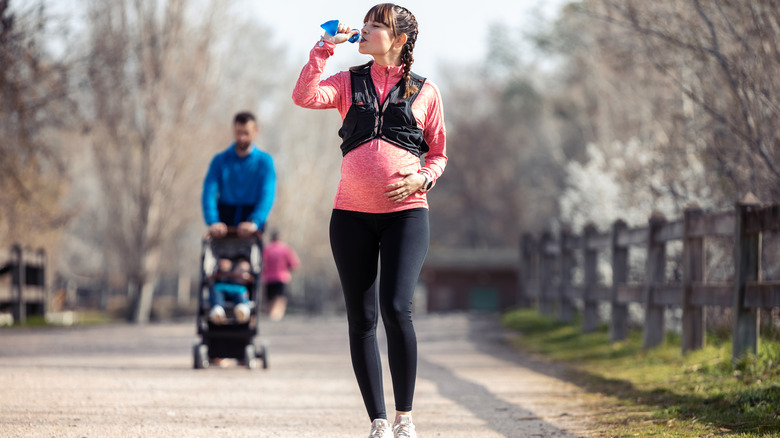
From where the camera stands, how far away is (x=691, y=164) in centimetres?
1528

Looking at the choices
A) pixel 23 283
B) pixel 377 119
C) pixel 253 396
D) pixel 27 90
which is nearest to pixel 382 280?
pixel 377 119

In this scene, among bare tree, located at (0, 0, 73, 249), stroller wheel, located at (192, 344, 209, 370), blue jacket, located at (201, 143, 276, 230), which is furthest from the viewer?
bare tree, located at (0, 0, 73, 249)

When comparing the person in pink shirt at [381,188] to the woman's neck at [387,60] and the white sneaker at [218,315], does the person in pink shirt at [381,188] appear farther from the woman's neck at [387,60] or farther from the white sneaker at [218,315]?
the white sneaker at [218,315]

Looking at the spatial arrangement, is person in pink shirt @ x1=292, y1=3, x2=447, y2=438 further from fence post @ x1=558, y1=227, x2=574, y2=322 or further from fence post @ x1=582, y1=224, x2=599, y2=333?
fence post @ x1=558, y1=227, x2=574, y2=322

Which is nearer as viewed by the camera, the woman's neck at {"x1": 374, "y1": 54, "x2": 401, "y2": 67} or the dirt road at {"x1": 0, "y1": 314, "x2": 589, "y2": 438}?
the woman's neck at {"x1": 374, "y1": 54, "x2": 401, "y2": 67}

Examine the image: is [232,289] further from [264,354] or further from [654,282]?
[654,282]

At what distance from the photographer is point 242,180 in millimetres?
8992

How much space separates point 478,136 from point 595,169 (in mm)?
31719

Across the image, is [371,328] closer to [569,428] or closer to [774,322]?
[569,428]

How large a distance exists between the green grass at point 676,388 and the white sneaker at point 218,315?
3.14m

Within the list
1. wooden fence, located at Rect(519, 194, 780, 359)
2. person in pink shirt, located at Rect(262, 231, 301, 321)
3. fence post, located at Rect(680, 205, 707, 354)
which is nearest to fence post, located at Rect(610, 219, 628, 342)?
wooden fence, located at Rect(519, 194, 780, 359)

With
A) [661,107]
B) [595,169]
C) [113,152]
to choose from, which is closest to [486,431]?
[661,107]

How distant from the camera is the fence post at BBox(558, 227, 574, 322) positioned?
15.1 metres

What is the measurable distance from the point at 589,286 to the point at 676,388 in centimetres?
578
